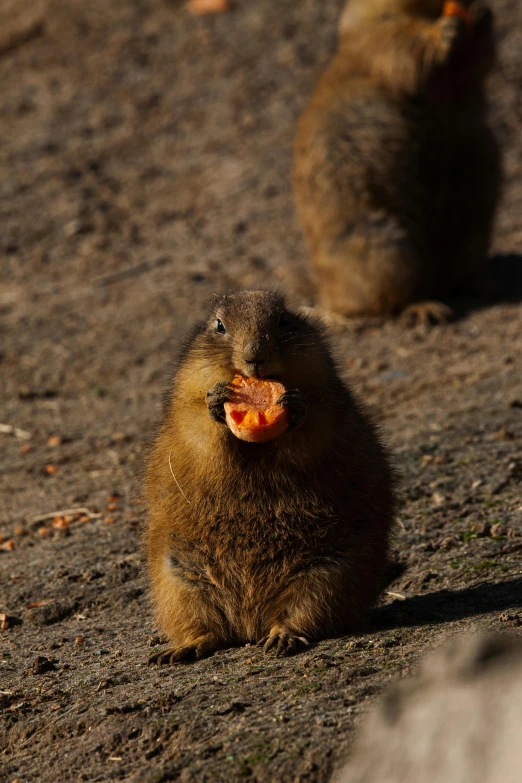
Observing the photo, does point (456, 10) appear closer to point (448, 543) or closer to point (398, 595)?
point (448, 543)

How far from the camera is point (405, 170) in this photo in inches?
395

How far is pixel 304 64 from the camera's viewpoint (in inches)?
572

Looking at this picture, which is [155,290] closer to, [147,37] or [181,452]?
[147,37]

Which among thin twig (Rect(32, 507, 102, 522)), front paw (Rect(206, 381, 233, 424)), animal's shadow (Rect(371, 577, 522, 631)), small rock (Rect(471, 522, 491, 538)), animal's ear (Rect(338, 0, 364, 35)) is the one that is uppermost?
animal's ear (Rect(338, 0, 364, 35))

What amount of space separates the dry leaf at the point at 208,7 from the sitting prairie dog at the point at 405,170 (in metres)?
5.67

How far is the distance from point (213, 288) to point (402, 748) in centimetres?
876

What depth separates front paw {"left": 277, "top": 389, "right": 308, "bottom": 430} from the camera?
4.40 metres

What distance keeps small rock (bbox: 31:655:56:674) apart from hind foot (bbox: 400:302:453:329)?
563 cm

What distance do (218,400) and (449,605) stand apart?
1325mm

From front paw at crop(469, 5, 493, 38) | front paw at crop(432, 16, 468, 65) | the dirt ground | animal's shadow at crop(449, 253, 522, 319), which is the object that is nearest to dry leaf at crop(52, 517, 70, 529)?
the dirt ground

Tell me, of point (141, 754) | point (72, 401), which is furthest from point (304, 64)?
point (141, 754)

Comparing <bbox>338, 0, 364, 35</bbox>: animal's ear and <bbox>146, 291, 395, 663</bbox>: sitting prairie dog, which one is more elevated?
<bbox>338, 0, 364, 35</bbox>: animal's ear

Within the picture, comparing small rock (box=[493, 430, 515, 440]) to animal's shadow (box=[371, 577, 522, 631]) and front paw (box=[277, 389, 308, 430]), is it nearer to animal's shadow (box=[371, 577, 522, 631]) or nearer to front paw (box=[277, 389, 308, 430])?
animal's shadow (box=[371, 577, 522, 631])

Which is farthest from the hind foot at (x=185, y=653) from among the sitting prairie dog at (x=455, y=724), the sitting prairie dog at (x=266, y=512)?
the sitting prairie dog at (x=455, y=724)
